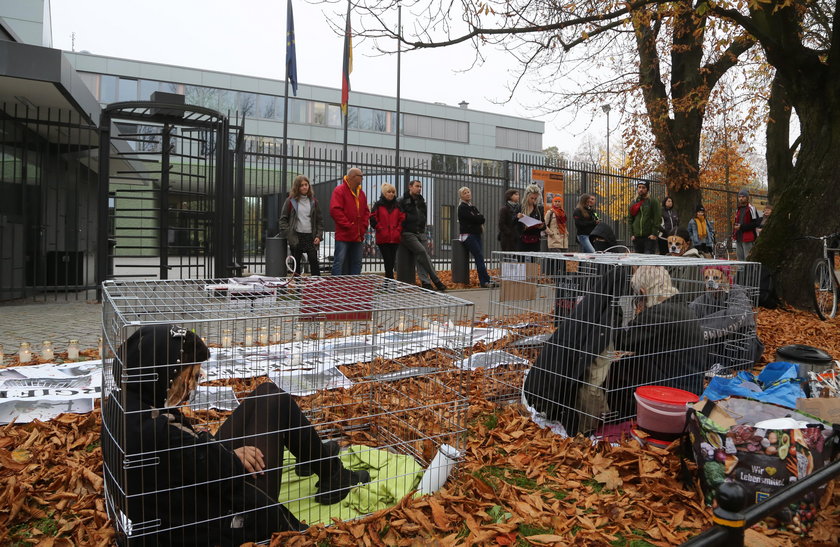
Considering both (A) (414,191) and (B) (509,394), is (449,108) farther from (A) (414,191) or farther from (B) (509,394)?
(B) (509,394)

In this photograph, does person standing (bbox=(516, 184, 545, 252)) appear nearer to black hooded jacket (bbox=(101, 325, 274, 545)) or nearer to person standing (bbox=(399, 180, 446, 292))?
person standing (bbox=(399, 180, 446, 292))

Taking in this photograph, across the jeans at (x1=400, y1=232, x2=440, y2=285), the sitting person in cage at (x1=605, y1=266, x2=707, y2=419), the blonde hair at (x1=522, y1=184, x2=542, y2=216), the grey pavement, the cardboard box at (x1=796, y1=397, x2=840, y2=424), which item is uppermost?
the blonde hair at (x1=522, y1=184, x2=542, y2=216)

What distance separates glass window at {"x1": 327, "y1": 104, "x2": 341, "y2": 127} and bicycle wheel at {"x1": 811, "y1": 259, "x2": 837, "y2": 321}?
34.7m

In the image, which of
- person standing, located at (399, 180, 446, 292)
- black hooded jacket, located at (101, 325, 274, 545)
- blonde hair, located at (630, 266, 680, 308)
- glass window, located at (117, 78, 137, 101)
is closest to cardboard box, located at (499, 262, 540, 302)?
blonde hair, located at (630, 266, 680, 308)

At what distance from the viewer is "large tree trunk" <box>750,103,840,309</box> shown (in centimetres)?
870

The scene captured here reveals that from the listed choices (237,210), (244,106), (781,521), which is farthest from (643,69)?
(244,106)

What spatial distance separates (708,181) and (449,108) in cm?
2004

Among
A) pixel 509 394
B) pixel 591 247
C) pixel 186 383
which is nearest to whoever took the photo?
pixel 186 383

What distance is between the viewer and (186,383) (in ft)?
8.19

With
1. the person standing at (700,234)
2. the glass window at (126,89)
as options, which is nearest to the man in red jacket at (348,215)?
the person standing at (700,234)

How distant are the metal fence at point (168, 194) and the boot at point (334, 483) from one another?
7533mm

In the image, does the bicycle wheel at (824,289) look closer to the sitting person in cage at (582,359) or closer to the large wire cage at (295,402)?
the sitting person in cage at (582,359)

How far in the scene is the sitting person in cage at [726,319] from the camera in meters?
4.80

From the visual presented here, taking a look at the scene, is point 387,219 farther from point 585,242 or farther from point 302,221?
point 585,242
